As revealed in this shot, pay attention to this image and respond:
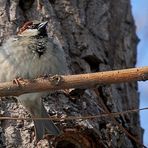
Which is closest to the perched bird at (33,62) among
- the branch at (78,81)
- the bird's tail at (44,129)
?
the bird's tail at (44,129)

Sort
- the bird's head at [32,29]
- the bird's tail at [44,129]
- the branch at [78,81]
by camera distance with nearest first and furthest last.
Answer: the branch at [78,81]
the bird's tail at [44,129]
the bird's head at [32,29]

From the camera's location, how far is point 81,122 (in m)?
2.76

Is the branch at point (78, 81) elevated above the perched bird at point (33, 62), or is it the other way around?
the perched bird at point (33, 62)

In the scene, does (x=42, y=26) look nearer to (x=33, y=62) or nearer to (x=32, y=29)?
(x=32, y=29)

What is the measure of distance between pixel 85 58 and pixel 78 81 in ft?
3.60

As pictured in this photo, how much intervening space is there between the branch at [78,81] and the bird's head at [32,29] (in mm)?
779

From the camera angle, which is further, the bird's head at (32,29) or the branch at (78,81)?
the bird's head at (32,29)

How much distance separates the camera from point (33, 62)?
2.77 meters

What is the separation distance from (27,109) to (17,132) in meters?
0.18

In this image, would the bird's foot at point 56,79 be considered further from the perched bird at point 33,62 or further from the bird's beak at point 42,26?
the bird's beak at point 42,26

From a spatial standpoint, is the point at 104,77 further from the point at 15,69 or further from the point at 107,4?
the point at 107,4

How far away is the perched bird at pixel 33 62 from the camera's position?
9.01ft

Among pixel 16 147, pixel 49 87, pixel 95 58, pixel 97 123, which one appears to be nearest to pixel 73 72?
pixel 95 58

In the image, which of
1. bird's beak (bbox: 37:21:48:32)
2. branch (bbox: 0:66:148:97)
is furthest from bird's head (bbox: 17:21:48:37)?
branch (bbox: 0:66:148:97)
